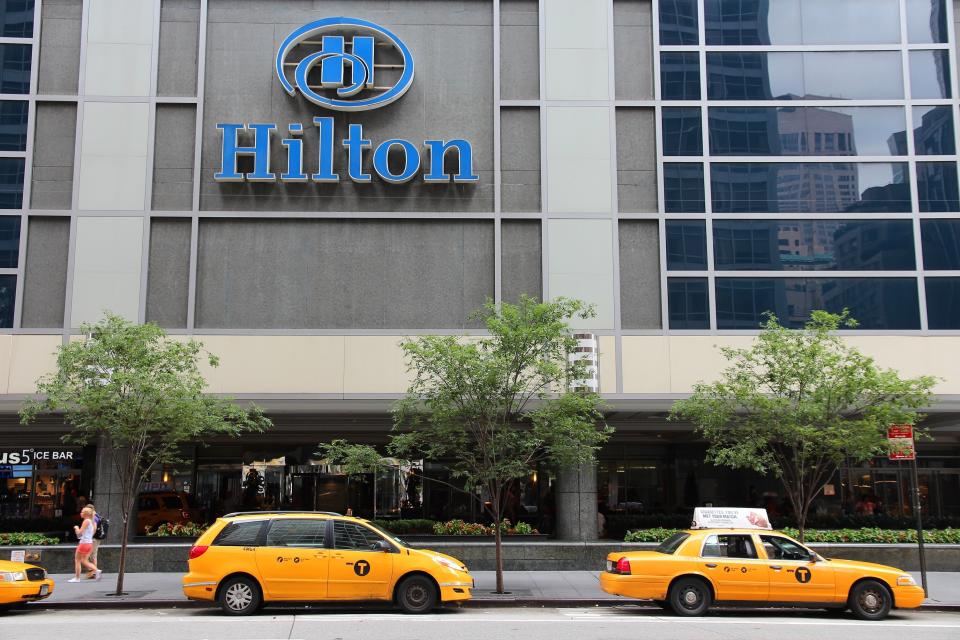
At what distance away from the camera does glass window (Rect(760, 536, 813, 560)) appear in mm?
14914

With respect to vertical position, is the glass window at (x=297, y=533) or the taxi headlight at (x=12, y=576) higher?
the glass window at (x=297, y=533)

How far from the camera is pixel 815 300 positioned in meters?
23.4

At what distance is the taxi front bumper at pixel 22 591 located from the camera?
14.3m

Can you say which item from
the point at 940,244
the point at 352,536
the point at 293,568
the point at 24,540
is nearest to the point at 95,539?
the point at 24,540

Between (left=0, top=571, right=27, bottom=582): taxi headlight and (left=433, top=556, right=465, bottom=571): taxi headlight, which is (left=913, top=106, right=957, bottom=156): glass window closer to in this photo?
(left=433, top=556, right=465, bottom=571): taxi headlight

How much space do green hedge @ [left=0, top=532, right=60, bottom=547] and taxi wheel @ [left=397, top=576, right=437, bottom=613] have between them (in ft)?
33.7

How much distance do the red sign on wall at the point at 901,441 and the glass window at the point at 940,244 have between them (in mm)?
8036

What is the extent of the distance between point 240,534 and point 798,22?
20.0 meters

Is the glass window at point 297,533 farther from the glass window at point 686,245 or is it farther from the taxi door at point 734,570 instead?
the glass window at point 686,245

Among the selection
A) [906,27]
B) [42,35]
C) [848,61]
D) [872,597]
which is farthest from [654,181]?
[42,35]

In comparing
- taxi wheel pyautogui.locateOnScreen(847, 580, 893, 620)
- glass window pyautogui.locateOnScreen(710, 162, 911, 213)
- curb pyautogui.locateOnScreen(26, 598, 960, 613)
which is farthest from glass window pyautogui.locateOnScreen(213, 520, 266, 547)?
glass window pyautogui.locateOnScreen(710, 162, 911, 213)

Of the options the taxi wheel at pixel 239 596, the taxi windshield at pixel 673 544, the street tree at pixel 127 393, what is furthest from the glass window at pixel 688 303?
the taxi wheel at pixel 239 596

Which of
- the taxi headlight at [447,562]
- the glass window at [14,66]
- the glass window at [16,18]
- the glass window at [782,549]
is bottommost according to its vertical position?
the taxi headlight at [447,562]

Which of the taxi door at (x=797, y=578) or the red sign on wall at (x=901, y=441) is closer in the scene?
the taxi door at (x=797, y=578)
